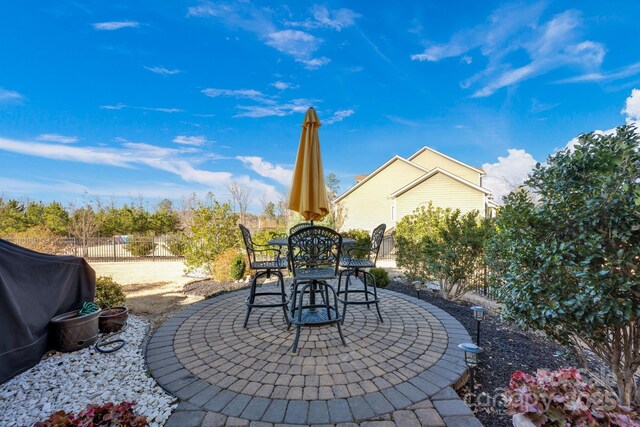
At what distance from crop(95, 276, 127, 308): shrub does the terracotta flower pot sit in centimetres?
41

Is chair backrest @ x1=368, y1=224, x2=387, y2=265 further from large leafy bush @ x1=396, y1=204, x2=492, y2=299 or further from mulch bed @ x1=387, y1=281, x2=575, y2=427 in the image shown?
large leafy bush @ x1=396, y1=204, x2=492, y2=299

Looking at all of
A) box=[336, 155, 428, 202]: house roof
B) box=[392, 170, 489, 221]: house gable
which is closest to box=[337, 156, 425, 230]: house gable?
box=[336, 155, 428, 202]: house roof

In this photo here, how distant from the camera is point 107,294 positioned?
391 centimetres

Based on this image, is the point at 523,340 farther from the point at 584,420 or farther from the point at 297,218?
the point at 297,218

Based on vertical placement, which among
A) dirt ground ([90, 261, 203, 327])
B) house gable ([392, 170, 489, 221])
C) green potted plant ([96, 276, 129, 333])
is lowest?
dirt ground ([90, 261, 203, 327])

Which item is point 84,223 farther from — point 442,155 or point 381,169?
point 442,155

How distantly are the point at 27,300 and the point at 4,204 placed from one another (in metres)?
20.9

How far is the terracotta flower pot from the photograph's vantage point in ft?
10.9

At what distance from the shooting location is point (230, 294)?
4.68 metres

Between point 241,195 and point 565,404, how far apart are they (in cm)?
2548

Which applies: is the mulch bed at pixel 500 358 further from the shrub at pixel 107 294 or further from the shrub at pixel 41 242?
the shrub at pixel 41 242

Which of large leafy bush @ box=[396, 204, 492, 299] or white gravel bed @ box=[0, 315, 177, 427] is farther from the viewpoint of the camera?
large leafy bush @ box=[396, 204, 492, 299]

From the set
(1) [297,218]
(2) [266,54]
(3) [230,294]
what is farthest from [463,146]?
(3) [230,294]

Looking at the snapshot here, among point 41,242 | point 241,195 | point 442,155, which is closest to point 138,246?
point 41,242
